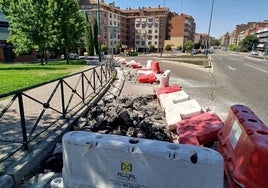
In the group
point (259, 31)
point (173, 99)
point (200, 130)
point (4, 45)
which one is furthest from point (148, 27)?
point (200, 130)

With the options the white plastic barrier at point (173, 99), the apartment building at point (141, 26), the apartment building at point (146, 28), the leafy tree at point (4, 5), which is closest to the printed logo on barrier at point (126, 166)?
the white plastic barrier at point (173, 99)

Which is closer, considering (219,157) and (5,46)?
(219,157)

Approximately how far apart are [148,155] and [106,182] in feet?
2.16

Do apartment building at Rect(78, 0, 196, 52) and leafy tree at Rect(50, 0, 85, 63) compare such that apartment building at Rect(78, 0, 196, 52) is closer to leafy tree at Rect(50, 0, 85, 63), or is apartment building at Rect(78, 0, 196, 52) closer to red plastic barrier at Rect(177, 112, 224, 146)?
leafy tree at Rect(50, 0, 85, 63)

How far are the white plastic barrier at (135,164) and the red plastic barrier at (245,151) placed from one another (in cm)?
79

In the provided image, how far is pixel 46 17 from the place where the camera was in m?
23.4

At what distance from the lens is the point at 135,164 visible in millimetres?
2537

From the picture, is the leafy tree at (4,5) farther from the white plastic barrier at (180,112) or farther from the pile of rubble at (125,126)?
the white plastic barrier at (180,112)

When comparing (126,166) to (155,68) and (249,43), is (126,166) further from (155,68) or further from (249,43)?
(249,43)

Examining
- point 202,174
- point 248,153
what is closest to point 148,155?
point 202,174

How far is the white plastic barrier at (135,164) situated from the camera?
7.72 feet

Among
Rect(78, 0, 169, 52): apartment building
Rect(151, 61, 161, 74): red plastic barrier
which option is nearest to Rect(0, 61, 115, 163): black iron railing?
Rect(151, 61, 161, 74): red plastic barrier

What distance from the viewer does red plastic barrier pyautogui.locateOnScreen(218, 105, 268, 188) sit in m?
2.84

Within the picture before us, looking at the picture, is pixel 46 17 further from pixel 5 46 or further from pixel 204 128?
pixel 204 128
